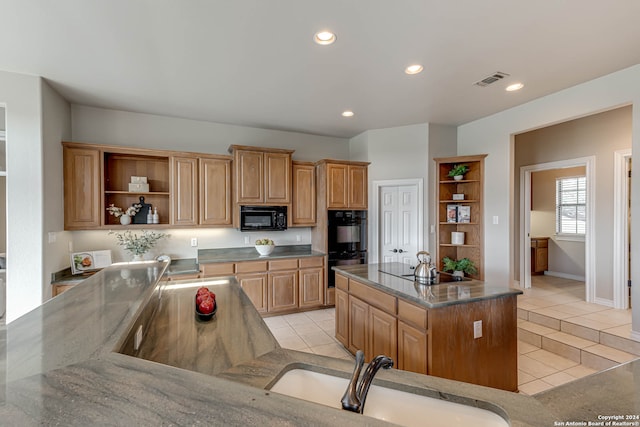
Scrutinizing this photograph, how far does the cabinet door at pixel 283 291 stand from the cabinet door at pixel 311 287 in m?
0.10

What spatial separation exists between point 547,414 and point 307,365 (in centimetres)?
68

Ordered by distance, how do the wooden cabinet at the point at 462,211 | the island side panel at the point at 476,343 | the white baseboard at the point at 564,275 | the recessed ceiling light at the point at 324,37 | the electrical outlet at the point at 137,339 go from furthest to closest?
the white baseboard at the point at 564,275, the wooden cabinet at the point at 462,211, the recessed ceiling light at the point at 324,37, the island side panel at the point at 476,343, the electrical outlet at the point at 137,339

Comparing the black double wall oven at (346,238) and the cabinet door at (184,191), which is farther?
the black double wall oven at (346,238)

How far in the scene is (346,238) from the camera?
491 cm

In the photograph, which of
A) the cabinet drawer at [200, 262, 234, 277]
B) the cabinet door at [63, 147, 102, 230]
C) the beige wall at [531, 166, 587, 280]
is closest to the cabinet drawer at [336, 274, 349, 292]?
the cabinet drawer at [200, 262, 234, 277]

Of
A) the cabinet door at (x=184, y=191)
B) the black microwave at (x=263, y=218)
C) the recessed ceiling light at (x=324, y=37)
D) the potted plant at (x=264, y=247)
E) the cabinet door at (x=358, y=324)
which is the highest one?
the recessed ceiling light at (x=324, y=37)

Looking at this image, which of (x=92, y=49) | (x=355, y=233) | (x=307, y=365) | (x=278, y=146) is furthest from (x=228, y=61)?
(x=355, y=233)

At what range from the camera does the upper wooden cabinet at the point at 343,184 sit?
4688 millimetres

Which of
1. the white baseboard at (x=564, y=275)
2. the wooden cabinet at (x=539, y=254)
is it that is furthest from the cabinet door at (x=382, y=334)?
the white baseboard at (x=564, y=275)

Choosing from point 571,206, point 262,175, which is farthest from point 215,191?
point 571,206

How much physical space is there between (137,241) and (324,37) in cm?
345

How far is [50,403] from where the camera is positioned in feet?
1.85

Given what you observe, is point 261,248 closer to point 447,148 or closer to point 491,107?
point 447,148

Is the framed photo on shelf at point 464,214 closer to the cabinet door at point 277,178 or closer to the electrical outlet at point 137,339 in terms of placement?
the cabinet door at point 277,178
